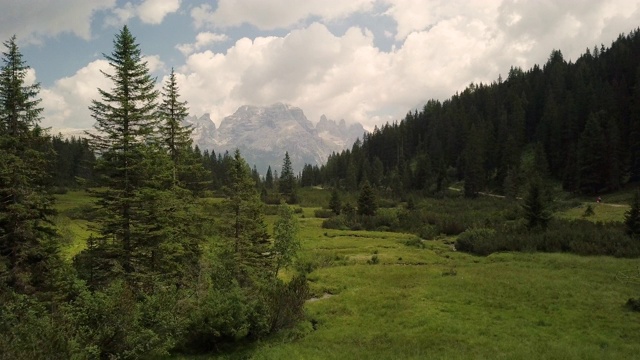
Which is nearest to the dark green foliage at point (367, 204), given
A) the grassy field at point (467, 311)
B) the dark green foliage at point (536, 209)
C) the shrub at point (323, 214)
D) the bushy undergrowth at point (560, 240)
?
the shrub at point (323, 214)

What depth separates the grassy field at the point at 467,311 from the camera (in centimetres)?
2192

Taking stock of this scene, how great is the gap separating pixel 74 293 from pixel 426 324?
74.4ft

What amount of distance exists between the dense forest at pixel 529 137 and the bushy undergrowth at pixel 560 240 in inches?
1719

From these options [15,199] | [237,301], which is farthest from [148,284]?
[15,199]

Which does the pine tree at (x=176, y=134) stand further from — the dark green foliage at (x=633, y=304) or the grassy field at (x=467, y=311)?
the dark green foliage at (x=633, y=304)

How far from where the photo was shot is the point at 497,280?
34.9 m

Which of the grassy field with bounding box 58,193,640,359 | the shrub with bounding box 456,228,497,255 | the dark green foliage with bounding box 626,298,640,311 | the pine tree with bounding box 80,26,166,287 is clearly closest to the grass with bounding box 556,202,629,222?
the shrub with bounding box 456,228,497,255

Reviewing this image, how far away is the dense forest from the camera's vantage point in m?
91.1

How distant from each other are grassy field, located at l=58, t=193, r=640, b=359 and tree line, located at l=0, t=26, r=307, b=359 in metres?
2.72

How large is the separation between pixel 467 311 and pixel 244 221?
2029cm

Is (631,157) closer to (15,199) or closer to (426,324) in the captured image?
(426,324)

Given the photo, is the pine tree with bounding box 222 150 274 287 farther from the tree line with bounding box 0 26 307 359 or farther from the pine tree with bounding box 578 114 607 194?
the pine tree with bounding box 578 114 607 194

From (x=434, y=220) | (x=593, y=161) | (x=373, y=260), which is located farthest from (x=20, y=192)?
(x=593, y=161)

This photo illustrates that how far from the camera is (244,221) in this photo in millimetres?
37125
